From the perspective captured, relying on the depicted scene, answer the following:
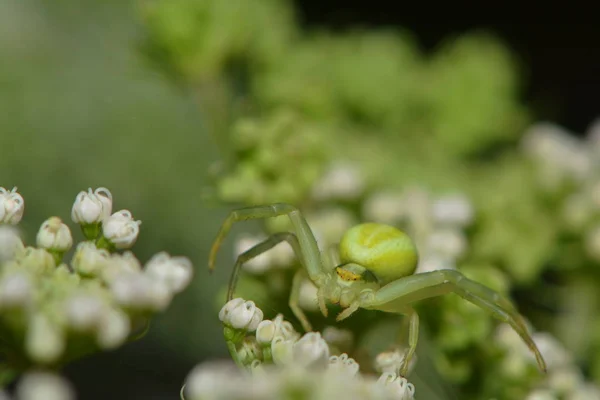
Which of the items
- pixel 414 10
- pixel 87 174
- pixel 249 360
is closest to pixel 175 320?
pixel 87 174

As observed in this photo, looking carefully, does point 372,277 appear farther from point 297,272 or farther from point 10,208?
point 10,208

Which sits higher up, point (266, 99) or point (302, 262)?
point (266, 99)

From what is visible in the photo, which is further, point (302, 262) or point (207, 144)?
point (207, 144)

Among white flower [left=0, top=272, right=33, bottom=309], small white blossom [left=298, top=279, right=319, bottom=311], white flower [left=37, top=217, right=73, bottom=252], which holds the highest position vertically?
white flower [left=37, top=217, right=73, bottom=252]

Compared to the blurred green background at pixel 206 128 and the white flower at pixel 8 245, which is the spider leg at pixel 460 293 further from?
the white flower at pixel 8 245

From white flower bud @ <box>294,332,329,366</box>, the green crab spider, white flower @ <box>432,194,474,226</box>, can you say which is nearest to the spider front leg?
the green crab spider

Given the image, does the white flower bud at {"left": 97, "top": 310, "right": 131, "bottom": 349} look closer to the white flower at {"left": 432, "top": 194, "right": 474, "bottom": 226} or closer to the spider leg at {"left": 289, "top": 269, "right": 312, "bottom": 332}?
the spider leg at {"left": 289, "top": 269, "right": 312, "bottom": 332}

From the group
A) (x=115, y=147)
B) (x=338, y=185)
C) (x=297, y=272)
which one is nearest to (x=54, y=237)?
(x=297, y=272)

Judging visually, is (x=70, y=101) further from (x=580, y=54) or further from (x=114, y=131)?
(x=580, y=54)
